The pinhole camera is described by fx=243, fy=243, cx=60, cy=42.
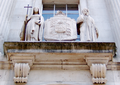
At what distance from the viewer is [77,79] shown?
7.29 m

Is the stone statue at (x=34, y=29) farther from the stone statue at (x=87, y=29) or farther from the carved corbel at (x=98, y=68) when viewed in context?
the carved corbel at (x=98, y=68)

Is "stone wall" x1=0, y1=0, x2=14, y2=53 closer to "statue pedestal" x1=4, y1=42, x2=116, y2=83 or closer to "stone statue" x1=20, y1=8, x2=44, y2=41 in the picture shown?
"stone statue" x1=20, y1=8, x2=44, y2=41

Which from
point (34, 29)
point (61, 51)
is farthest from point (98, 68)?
point (34, 29)

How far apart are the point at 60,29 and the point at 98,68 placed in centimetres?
192

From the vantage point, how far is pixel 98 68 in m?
→ 7.09

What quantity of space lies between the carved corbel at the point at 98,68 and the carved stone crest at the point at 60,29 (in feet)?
3.87

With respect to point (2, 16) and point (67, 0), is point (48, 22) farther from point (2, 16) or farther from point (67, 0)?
point (67, 0)

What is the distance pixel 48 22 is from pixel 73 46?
1721mm

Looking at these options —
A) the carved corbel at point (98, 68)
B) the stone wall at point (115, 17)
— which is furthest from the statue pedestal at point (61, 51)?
the stone wall at point (115, 17)

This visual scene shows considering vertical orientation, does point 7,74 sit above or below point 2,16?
below

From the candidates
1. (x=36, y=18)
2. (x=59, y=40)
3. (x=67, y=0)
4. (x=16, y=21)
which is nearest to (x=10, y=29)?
(x=16, y=21)

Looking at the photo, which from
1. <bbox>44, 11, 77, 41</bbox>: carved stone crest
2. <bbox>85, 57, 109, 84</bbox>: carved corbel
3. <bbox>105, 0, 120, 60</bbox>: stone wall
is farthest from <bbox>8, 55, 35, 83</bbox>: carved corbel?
<bbox>105, 0, 120, 60</bbox>: stone wall

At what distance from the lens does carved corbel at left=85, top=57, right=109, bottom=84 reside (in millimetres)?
7035

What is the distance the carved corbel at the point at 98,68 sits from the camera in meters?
7.04
